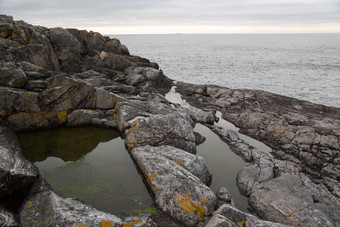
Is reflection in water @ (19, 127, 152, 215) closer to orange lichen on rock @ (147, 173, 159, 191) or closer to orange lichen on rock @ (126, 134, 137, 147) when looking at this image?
orange lichen on rock @ (147, 173, 159, 191)

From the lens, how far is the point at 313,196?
1383 centimetres

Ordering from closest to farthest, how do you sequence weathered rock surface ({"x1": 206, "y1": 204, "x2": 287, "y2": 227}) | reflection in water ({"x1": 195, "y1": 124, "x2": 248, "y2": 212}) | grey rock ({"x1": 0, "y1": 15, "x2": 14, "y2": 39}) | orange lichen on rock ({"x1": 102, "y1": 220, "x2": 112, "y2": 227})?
orange lichen on rock ({"x1": 102, "y1": 220, "x2": 112, "y2": 227})
weathered rock surface ({"x1": 206, "y1": 204, "x2": 287, "y2": 227})
reflection in water ({"x1": 195, "y1": 124, "x2": 248, "y2": 212})
grey rock ({"x1": 0, "y1": 15, "x2": 14, "y2": 39})

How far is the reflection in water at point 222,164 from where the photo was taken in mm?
13539

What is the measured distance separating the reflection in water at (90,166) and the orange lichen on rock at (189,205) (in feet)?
5.42

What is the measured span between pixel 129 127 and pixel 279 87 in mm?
39988

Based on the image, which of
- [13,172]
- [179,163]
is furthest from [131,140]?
[13,172]

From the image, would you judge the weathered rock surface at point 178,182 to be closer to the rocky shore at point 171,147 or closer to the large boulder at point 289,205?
the rocky shore at point 171,147

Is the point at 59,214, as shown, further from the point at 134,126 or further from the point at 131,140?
the point at 134,126

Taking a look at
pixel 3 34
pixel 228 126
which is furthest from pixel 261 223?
pixel 3 34

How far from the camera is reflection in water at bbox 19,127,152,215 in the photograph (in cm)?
1147

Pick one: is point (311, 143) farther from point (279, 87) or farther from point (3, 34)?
point (3, 34)

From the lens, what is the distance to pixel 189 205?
10766mm

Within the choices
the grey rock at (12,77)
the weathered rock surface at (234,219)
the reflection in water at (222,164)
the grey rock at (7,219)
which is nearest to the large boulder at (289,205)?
the reflection in water at (222,164)

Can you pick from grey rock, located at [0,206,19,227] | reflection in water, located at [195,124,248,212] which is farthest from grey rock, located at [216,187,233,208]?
grey rock, located at [0,206,19,227]
